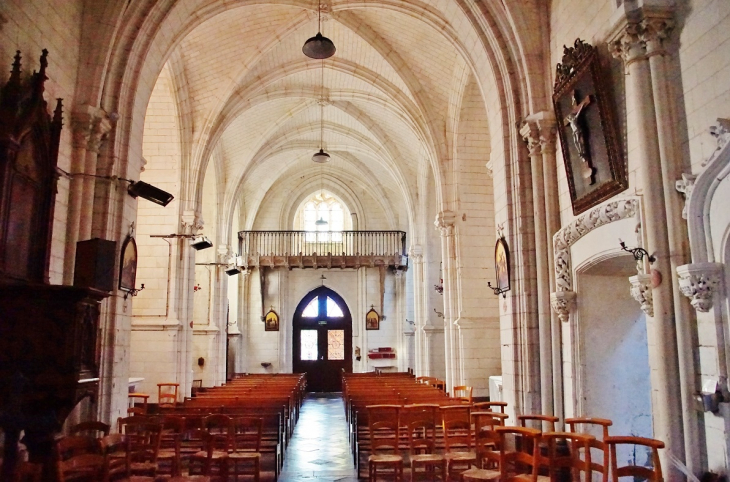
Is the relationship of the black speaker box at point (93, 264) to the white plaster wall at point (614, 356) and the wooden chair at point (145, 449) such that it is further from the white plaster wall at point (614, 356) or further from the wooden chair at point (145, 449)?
the white plaster wall at point (614, 356)

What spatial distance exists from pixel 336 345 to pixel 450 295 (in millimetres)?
10939

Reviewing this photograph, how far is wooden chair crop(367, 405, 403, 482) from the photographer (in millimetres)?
6152

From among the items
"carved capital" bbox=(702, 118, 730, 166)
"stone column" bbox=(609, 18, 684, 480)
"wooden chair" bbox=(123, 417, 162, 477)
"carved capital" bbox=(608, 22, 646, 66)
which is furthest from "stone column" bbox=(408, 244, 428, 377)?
"carved capital" bbox=(702, 118, 730, 166)

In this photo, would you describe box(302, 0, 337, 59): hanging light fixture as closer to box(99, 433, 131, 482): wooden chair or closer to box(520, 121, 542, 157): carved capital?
box(520, 121, 542, 157): carved capital

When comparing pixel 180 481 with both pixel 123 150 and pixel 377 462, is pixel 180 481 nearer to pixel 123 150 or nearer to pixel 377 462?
pixel 377 462

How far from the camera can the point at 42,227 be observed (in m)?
6.49

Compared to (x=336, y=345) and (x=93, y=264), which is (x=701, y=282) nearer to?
(x=93, y=264)

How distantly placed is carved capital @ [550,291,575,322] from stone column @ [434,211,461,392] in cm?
582

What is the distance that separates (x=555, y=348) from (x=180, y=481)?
465 centimetres

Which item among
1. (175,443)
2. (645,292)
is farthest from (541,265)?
(175,443)

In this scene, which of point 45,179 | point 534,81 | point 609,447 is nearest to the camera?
point 609,447

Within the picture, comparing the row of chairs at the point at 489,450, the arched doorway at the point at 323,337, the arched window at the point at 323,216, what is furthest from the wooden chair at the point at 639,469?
the arched window at the point at 323,216

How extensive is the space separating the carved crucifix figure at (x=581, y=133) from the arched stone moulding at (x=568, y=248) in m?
0.42

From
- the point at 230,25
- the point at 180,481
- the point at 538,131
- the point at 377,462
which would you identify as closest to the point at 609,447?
the point at 377,462
